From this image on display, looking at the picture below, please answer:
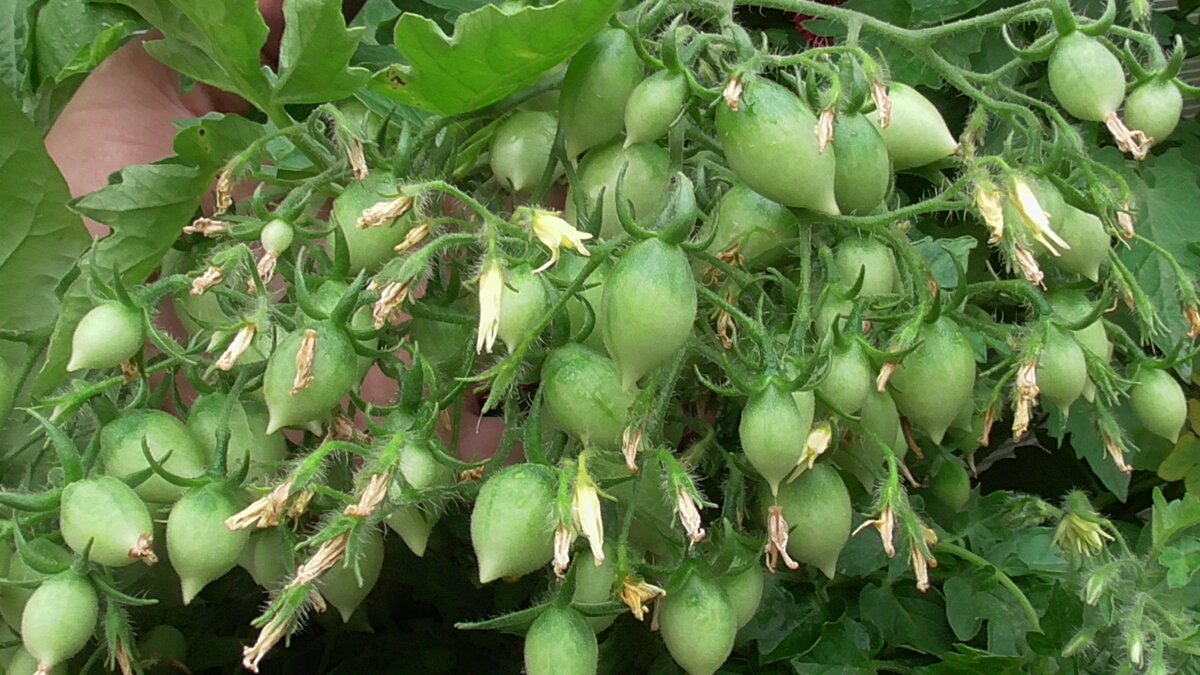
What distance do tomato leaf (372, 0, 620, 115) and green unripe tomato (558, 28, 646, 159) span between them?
0.01 meters

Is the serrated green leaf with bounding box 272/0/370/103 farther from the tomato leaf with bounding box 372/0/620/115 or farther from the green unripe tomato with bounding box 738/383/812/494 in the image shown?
the green unripe tomato with bounding box 738/383/812/494

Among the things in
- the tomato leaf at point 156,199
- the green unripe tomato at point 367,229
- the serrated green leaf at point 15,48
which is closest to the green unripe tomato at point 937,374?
the green unripe tomato at point 367,229

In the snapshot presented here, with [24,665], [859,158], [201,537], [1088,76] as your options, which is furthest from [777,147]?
[24,665]

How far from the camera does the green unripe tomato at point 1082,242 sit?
0.46m

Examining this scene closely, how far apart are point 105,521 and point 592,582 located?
176 mm

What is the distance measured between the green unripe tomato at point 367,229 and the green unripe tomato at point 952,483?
0.34 meters

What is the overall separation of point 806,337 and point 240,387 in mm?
221

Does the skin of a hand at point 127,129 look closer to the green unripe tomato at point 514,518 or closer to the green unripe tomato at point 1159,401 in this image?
the green unripe tomato at point 514,518

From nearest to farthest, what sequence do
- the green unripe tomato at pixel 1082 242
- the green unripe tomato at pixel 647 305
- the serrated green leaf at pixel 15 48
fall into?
the green unripe tomato at pixel 647 305
the green unripe tomato at pixel 1082 242
the serrated green leaf at pixel 15 48

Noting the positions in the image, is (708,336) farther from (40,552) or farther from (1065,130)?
(40,552)

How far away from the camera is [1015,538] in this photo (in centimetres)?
64

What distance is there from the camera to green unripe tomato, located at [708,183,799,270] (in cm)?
46

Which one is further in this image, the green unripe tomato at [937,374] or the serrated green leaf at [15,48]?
→ the serrated green leaf at [15,48]

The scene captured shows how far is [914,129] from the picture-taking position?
46 centimetres
